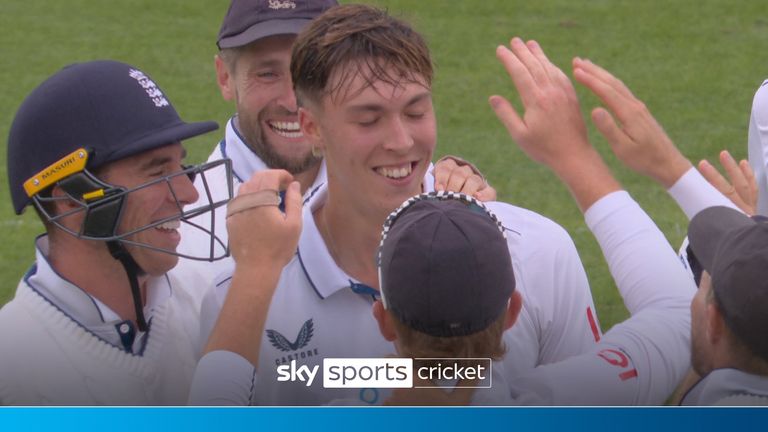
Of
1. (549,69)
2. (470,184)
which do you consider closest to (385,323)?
(549,69)

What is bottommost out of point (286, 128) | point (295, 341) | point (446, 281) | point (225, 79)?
point (446, 281)

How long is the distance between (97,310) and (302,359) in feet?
1.35

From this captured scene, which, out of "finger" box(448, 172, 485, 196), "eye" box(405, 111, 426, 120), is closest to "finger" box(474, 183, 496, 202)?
"finger" box(448, 172, 485, 196)

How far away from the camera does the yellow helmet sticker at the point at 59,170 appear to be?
245 cm

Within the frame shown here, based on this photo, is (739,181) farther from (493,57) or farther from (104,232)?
(493,57)

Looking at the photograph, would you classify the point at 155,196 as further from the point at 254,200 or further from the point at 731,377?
the point at 731,377

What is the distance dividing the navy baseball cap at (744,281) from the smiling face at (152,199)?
3.44ft

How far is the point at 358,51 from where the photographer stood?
8.31 ft

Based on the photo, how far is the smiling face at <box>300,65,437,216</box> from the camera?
2508 mm

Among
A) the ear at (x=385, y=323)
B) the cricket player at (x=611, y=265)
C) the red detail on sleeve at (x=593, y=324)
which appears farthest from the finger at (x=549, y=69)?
the red detail on sleeve at (x=593, y=324)

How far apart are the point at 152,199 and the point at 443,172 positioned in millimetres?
776

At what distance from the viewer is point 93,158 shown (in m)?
2.46

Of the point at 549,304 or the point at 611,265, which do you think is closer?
the point at 611,265

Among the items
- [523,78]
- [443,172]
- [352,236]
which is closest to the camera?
[523,78]
